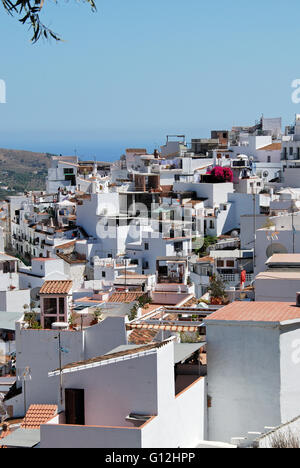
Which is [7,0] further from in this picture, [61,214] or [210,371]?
[61,214]

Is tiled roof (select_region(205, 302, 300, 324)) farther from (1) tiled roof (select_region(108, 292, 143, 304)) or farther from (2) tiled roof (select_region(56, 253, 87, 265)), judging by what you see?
(2) tiled roof (select_region(56, 253, 87, 265))

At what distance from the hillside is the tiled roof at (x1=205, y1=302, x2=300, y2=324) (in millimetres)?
69187

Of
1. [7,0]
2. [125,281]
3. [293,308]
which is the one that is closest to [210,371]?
[293,308]

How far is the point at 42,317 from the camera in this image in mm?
11992

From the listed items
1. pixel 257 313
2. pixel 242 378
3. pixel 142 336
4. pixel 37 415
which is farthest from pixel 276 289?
pixel 37 415

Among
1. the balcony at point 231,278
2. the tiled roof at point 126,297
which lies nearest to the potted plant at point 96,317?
the tiled roof at point 126,297

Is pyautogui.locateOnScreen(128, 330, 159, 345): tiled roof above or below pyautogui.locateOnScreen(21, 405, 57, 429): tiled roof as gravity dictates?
above

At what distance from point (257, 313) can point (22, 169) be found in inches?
3668

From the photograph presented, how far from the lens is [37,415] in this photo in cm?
1045

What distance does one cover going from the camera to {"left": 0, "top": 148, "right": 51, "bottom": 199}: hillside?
279ft

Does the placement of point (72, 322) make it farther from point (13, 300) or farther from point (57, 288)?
point (13, 300)

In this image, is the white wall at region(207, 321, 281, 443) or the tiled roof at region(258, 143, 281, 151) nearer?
the white wall at region(207, 321, 281, 443)

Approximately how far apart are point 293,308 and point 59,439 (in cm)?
350

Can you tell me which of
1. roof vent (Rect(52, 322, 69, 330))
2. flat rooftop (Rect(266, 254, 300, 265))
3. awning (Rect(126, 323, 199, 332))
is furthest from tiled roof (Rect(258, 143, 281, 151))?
roof vent (Rect(52, 322, 69, 330))
